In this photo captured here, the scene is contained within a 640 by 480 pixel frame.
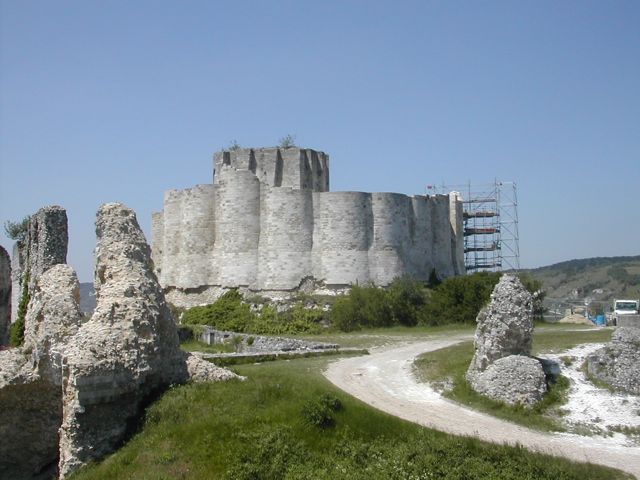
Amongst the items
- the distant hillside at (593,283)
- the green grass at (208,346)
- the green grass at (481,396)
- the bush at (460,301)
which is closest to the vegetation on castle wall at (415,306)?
the bush at (460,301)

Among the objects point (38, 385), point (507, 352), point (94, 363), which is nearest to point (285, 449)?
point (94, 363)

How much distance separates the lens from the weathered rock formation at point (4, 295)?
23656 millimetres

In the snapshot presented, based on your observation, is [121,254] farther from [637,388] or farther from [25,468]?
[637,388]

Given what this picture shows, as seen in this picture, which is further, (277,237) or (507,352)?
(277,237)

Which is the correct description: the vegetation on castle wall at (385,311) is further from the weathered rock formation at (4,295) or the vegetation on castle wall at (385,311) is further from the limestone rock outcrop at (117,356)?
the limestone rock outcrop at (117,356)

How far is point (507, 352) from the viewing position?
17.5 m

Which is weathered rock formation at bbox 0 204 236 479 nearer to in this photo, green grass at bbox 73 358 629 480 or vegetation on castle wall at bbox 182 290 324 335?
green grass at bbox 73 358 629 480

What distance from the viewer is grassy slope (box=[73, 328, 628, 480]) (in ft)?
36.6

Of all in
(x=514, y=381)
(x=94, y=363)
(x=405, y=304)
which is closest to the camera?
(x=94, y=363)

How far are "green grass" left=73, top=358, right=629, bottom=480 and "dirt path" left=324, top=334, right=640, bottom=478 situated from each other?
81 centimetres

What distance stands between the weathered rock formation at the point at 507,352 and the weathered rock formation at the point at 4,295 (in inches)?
597

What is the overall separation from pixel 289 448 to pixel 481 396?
623 cm

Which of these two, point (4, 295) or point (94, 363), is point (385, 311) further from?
point (94, 363)

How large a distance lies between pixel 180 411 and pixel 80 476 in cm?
185
